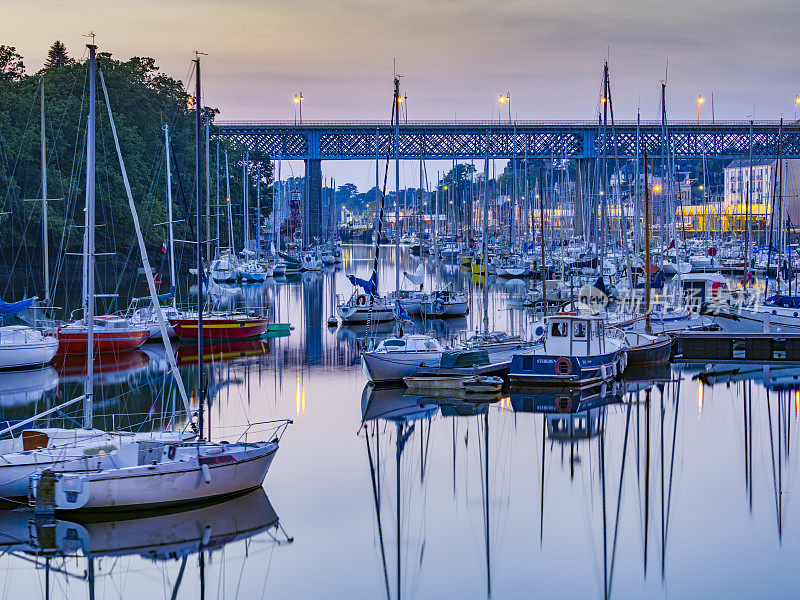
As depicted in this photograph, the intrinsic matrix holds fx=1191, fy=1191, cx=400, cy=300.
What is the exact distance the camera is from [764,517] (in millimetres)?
20562

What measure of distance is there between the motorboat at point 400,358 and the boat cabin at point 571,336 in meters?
3.06

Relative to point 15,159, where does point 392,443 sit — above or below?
below

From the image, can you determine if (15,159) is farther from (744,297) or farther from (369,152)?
(369,152)

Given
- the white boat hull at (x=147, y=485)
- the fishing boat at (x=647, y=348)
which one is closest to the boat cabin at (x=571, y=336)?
the fishing boat at (x=647, y=348)

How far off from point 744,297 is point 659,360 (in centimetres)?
2524

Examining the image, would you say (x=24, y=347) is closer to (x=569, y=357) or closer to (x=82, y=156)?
(x=569, y=357)

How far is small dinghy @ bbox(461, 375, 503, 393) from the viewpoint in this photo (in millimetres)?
31625

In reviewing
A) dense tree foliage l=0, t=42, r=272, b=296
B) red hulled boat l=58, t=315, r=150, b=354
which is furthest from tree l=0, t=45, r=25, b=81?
red hulled boat l=58, t=315, r=150, b=354

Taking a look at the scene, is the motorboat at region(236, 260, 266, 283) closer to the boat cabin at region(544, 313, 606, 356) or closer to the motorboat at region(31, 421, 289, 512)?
the boat cabin at region(544, 313, 606, 356)

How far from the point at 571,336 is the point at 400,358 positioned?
15.7ft

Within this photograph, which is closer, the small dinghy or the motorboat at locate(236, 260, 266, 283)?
the small dinghy

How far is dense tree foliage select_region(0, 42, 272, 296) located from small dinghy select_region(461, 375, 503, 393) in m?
18.0

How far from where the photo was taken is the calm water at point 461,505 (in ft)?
57.7

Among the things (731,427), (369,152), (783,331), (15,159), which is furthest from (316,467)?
(369,152)
